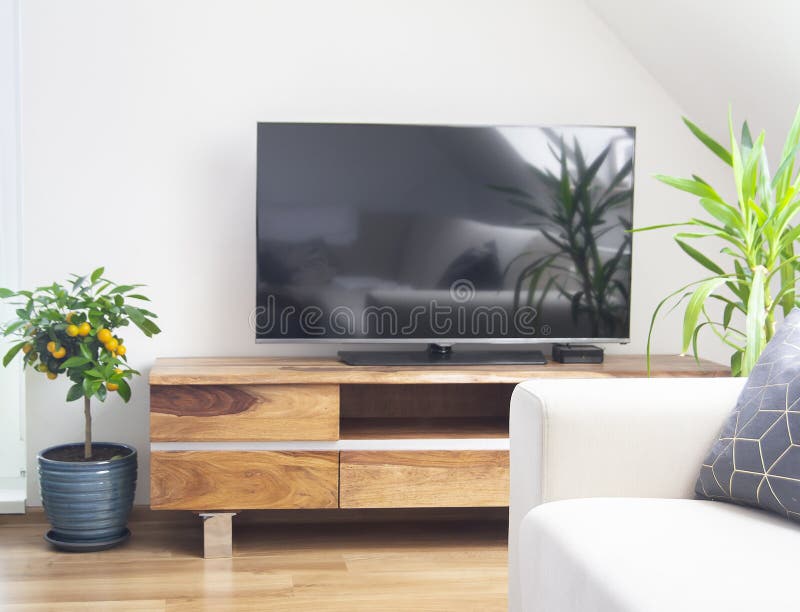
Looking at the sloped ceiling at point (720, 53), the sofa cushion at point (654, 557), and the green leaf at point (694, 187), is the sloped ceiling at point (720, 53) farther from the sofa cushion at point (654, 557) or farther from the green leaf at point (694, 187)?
the sofa cushion at point (654, 557)

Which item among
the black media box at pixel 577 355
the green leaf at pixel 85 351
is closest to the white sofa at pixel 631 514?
the black media box at pixel 577 355

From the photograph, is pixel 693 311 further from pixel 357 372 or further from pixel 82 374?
pixel 82 374

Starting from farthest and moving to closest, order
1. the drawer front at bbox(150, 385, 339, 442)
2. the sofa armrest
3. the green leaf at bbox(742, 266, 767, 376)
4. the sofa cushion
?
the drawer front at bbox(150, 385, 339, 442), the green leaf at bbox(742, 266, 767, 376), the sofa armrest, the sofa cushion

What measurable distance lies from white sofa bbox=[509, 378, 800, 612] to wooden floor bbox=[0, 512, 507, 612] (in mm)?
711

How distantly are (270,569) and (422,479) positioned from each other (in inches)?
20.5

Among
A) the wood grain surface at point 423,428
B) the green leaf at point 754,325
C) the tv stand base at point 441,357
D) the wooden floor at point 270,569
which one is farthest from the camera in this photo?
the tv stand base at point 441,357

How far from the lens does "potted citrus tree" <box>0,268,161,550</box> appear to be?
2.68m

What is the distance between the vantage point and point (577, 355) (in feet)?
9.87

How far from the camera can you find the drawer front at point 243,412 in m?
2.65

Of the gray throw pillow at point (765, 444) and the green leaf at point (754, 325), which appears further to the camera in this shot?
the green leaf at point (754, 325)

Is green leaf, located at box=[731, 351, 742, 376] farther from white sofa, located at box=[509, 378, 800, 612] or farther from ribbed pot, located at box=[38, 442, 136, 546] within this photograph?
ribbed pot, located at box=[38, 442, 136, 546]

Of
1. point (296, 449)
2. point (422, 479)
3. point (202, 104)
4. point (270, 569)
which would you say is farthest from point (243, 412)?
A: point (202, 104)

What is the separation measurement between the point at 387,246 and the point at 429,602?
3.80 feet

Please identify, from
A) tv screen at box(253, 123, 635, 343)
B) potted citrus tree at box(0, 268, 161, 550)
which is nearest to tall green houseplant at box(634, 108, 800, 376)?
tv screen at box(253, 123, 635, 343)
